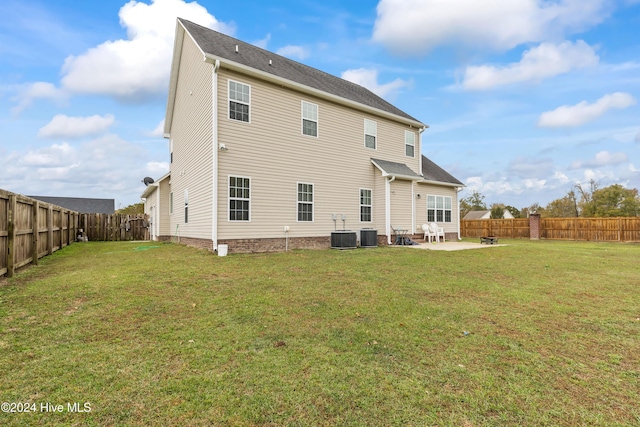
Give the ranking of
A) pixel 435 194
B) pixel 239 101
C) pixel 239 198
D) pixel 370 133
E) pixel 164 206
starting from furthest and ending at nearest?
pixel 435 194, pixel 164 206, pixel 370 133, pixel 239 101, pixel 239 198

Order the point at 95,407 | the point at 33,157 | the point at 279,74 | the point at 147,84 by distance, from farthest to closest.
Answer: the point at 33,157, the point at 147,84, the point at 279,74, the point at 95,407

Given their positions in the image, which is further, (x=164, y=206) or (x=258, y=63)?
(x=164, y=206)

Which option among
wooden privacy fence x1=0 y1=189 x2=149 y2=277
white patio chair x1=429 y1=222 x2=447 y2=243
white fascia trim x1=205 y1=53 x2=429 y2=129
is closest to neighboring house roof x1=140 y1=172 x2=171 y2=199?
wooden privacy fence x1=0 y1=189 x2=149 y2=277

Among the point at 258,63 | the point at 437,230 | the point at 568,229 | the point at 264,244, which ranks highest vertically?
the point at 258,63

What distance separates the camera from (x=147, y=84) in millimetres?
16703

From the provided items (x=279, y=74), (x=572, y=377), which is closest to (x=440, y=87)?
(x=279, y=74)

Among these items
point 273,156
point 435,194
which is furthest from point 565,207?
point 273,156

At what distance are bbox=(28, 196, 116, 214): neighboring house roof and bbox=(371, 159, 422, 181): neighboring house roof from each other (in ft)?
100

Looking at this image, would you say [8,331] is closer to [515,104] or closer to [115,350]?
[115,350]

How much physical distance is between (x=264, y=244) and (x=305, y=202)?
7.90ft

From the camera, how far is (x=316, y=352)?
9.64 ft

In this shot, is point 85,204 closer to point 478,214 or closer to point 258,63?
point 258,63

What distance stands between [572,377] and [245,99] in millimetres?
10872

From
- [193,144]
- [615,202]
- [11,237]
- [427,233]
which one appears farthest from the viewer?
[615,202]
